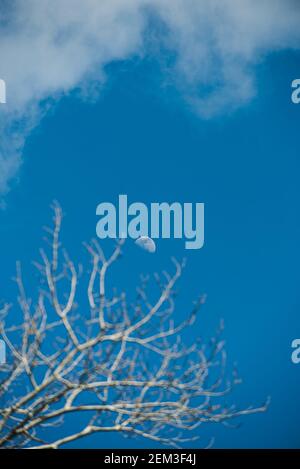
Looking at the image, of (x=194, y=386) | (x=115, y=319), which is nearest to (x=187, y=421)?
(x=194, y=386)

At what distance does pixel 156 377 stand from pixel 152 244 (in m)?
3.07

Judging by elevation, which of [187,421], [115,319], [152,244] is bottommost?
[187,421]

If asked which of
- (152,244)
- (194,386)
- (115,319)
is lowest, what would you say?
(194,386)
